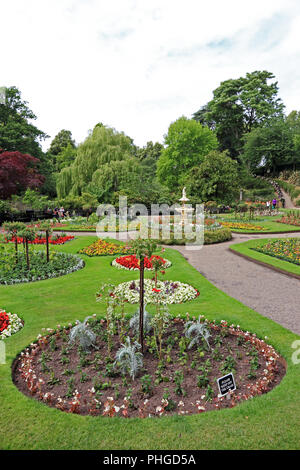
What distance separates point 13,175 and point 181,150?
22.1 m

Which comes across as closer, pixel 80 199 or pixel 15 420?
pixel 15 420

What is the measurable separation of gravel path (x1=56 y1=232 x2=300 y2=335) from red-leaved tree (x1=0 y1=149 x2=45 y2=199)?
65.1ft

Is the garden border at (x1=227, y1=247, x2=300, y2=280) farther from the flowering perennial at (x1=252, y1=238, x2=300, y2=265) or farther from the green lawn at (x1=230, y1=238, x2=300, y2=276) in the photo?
the flowering perennial at (x1=252, y1=238, x2=300, y2=265)

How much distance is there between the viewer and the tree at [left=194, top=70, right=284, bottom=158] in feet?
160

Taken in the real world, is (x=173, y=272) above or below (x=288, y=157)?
below

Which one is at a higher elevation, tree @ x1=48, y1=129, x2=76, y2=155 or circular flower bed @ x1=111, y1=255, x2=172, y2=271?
tree @ x1=48, y1=129, x2=76, y2=155

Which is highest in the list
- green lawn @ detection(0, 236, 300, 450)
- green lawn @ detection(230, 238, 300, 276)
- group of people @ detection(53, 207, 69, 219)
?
group of people @ detection(53, 207, 69, 219)

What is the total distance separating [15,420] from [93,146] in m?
32.1

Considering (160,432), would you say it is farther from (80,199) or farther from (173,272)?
(80,199)

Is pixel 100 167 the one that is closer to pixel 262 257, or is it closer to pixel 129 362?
pixel 262 257

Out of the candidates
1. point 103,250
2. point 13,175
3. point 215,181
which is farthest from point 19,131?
point 103,250

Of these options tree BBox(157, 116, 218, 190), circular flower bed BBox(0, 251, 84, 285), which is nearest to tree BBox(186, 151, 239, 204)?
tree BBox(157, 116, 218, 190)

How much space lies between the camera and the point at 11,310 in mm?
7469
